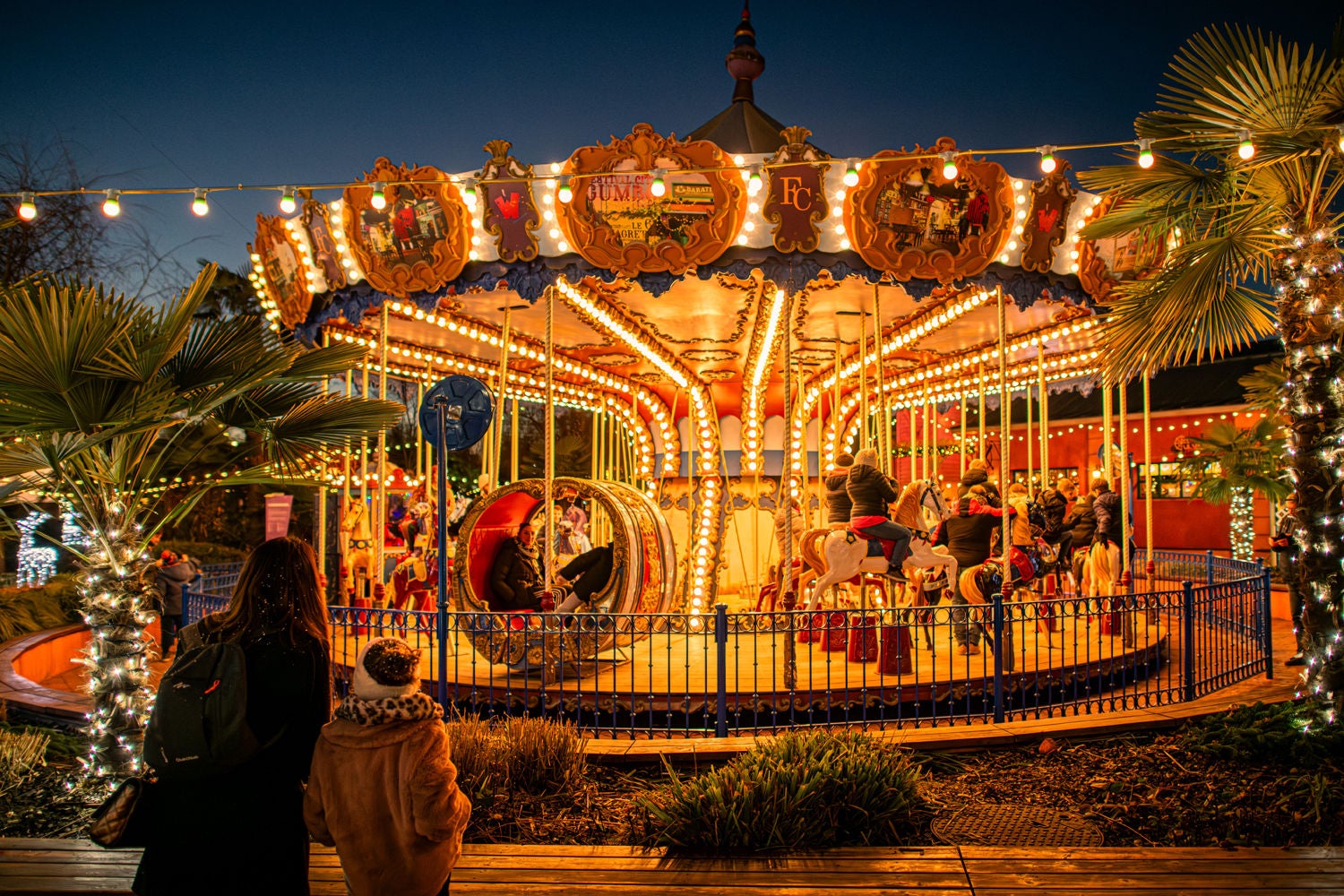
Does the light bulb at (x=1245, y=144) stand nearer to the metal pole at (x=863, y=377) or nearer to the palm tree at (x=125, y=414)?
the metal pole at (x=863, y=377)

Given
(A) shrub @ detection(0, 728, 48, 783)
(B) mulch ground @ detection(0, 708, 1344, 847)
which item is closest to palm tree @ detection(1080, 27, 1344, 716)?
(B) mulch ground @ detection(0, 708, 1344, 847)

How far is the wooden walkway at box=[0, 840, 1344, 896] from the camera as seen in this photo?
369 centimetres

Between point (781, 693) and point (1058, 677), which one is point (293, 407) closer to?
point (781, 693)

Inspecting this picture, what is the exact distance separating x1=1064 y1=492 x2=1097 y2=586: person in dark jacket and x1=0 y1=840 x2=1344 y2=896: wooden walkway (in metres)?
6.48

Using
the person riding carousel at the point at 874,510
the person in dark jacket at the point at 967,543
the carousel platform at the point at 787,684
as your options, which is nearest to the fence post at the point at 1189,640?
the carousel platform at the point at 787,684

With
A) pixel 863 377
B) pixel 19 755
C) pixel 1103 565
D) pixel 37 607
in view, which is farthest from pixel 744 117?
pixel 37 607

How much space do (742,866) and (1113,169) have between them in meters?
5.41

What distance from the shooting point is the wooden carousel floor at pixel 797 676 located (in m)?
6.48

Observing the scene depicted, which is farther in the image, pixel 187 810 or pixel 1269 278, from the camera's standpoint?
pixel 1269 278

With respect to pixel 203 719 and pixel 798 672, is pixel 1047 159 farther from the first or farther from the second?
pixel 203 719

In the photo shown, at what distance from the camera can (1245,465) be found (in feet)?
41.7

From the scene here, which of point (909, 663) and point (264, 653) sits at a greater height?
point (264, 653)

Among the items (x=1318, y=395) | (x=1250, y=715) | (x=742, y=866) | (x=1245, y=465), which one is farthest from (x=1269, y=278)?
(x=1245, y=465)

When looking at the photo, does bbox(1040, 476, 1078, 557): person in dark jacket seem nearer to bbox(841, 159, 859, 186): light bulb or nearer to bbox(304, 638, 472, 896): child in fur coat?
bbox(841, 159, 859, 186): light bulb
